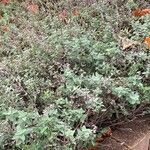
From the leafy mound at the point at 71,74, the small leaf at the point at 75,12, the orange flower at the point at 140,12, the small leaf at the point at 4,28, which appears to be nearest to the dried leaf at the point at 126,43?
the leafy mound at the point at 71,74

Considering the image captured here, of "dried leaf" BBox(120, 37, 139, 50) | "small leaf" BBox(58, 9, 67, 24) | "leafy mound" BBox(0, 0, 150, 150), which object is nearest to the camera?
"leafy mound" BBox(0, 0, 150, 150)

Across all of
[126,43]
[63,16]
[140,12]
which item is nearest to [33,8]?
[63,16]

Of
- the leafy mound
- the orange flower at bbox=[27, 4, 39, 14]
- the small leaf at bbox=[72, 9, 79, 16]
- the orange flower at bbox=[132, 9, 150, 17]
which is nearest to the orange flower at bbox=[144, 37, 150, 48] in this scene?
the leafy mound

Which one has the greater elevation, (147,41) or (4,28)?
(4,28)

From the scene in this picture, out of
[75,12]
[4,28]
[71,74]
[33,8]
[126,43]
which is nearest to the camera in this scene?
[71,74]

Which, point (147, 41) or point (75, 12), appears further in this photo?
point (75, 12)

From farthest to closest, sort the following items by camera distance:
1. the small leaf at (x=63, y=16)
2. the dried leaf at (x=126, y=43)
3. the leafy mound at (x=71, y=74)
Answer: the small leaf at (x=63, y=16)
the dried leaf at (x=126, y=43)
the leafy mound at (x=71, y=74)

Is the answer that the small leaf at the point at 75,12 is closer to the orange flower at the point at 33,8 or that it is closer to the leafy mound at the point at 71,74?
the leafy mound at the point at 71,74

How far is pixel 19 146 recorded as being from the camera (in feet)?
7.82

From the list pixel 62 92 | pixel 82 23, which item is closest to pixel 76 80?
pixel 62 92

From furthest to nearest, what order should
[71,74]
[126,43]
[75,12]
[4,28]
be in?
1. [75,12]
2. [4,28]
3. [126,43]
4. [71,74]

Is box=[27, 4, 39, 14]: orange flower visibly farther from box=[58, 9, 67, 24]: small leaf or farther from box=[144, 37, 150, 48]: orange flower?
box=[144, 37, 150, 48]: orange flower

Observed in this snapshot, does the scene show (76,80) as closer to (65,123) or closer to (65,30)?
(65,123)

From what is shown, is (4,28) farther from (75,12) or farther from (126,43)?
(126,43)
